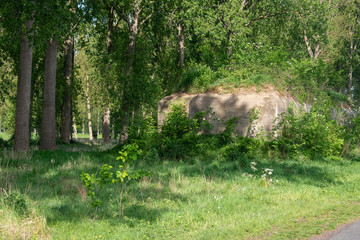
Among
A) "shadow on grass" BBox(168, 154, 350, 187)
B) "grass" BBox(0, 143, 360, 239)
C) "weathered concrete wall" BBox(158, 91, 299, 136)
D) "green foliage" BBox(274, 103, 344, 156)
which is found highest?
"weathered concrete wall" BBox(158, 91, 299, 136)

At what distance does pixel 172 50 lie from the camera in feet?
104

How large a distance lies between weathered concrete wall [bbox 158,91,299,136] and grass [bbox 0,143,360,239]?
11.4ft

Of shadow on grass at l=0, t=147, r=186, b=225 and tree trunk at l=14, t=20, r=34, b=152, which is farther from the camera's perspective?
tree trunk at l=14, t=20, r=34, b=152

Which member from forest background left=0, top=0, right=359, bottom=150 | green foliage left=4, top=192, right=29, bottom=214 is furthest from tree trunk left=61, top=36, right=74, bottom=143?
green foliage left=4, top=192, right=29, bottom=214

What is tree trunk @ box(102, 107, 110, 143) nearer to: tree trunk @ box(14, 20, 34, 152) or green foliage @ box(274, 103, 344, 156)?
tree trunk @ box(14, 20, 34, 152)

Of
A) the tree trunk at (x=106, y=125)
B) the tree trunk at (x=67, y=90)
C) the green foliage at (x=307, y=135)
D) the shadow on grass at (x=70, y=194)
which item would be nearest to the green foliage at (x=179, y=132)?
the green foliage at (x=307, y=135)

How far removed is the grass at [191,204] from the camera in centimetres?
568

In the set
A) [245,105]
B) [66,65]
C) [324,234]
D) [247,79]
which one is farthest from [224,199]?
[66,65]

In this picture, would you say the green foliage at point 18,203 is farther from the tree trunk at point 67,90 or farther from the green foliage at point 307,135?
the tree trunk at point 67,90

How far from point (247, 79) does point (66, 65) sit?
12829 mm

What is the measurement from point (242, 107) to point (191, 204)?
8742mm

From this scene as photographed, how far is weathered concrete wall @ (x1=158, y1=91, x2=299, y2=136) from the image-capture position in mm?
14750

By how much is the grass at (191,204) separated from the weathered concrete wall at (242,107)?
348cm

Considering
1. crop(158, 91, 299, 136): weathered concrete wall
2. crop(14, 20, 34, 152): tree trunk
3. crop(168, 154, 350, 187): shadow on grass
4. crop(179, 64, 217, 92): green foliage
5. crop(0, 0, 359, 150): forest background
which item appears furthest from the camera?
crop(179, 64, 217, 92): green foliage
